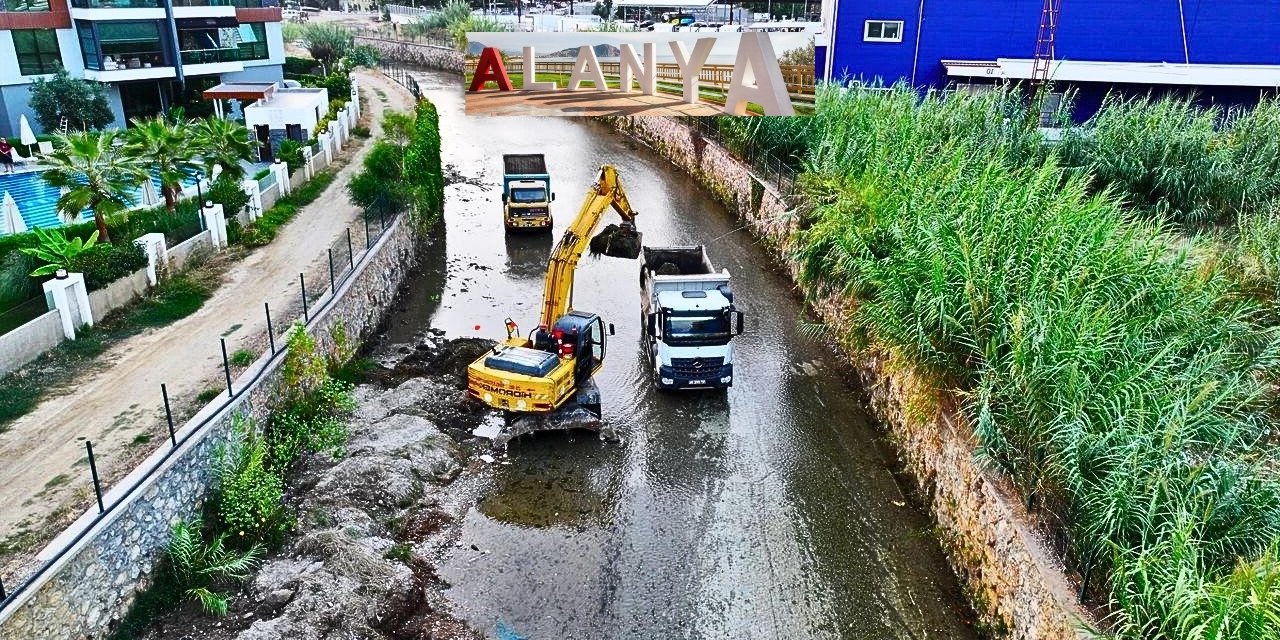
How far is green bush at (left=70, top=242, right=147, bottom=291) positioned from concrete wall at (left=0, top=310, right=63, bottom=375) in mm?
1145

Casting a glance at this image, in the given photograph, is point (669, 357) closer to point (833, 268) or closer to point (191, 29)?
point (833, 268)

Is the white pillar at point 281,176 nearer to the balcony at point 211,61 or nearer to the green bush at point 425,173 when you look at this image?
the green bush at point 425,173

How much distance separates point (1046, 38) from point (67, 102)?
36577 millimetres

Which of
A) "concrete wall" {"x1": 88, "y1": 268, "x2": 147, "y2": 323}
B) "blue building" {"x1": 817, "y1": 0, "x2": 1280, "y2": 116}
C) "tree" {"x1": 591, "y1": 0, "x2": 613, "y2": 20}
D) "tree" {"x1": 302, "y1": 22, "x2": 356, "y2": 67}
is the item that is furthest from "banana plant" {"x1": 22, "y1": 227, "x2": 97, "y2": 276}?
"tree" {"x1": 591, "y1": 0, "x2": 613, "y2": 20}

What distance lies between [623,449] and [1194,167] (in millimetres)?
16874

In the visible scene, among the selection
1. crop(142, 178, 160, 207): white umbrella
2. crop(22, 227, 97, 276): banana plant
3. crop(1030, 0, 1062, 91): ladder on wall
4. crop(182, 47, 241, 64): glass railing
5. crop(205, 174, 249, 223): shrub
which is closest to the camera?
crop(22, 227, 97, 276): banana plant

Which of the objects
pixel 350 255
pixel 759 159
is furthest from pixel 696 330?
pixel 759 159

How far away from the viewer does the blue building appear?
3031cm

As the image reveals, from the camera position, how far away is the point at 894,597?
11562 millimetres

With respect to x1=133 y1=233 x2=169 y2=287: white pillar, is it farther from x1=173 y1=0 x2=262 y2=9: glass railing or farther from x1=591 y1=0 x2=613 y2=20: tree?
x1=591 y1=0 x2=613 y2=20: tree

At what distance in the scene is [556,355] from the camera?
48.8ft

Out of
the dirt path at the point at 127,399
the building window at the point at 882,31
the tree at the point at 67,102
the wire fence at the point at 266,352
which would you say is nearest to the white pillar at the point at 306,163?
the wire fence at the point at 266,352

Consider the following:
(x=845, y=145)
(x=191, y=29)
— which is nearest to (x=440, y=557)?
(x=845, y=145)

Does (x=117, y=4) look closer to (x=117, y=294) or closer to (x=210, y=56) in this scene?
(x=210, y=56)
